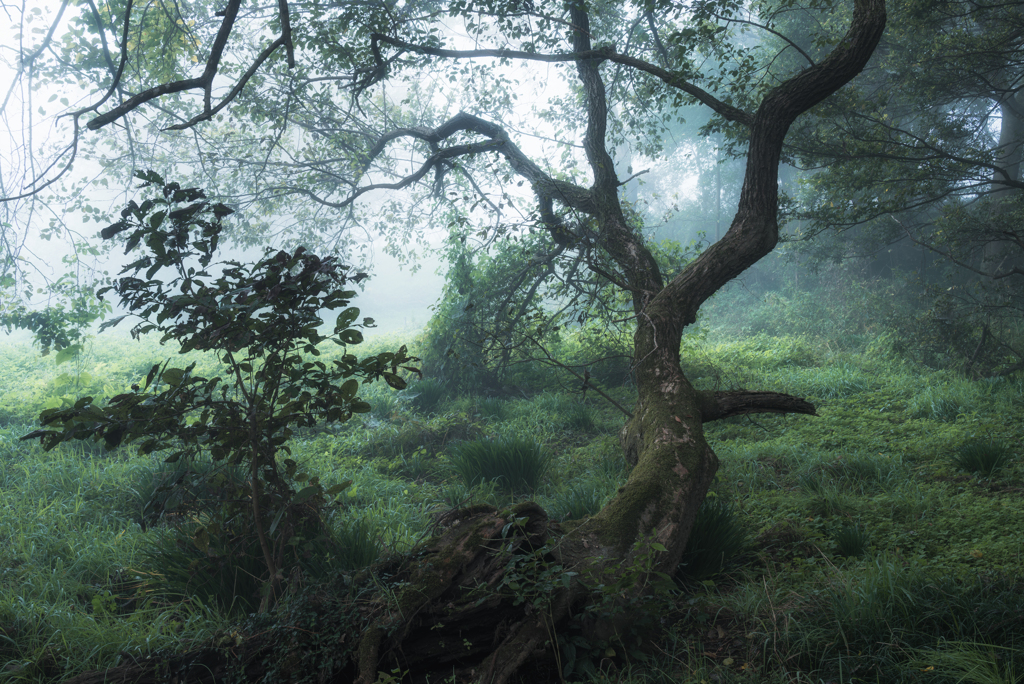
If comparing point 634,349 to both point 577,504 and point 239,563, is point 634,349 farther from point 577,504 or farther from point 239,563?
point 239,563

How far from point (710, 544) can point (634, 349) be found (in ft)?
7.34

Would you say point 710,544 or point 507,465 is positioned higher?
point 507,465

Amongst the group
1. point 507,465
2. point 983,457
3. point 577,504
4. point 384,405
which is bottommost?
point 577,504

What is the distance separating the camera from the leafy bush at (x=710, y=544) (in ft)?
9.58

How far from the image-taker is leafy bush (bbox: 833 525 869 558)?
119 inches

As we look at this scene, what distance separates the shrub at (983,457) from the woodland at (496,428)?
0.08 ft

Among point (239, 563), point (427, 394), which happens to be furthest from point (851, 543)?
point (427, 394)

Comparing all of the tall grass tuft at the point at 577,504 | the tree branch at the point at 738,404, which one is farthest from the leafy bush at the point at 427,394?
the tree branch at the point at 738,404

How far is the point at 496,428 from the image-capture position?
658cm

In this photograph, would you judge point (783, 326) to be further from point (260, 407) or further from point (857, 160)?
point (260, 407)

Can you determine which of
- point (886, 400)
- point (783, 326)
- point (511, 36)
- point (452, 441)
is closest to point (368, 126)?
point (511, 36)

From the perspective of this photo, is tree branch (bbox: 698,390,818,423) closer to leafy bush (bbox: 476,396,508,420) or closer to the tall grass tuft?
the tall grass tuft

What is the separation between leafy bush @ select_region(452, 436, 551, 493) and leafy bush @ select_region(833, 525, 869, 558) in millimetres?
2268

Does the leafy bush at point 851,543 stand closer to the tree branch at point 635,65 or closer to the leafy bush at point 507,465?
the leafy bush at point 507,465
